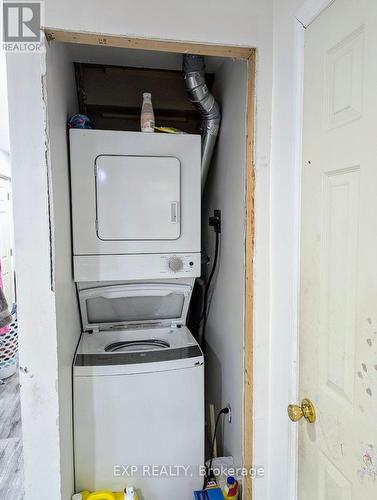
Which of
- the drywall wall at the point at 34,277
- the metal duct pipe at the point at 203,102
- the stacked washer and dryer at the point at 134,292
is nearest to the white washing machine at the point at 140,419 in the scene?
the stacked washer and dryer at the point at 134,292

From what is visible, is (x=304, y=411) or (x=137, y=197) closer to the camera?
(x=304, y=411)

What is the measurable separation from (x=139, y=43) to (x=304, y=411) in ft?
4.44

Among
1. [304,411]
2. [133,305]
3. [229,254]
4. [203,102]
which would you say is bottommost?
[304,411]

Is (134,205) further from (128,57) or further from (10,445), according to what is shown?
(10,445)

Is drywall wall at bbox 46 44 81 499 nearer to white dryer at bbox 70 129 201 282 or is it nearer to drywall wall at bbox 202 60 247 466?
white dryer at bbox 70 129 201 282

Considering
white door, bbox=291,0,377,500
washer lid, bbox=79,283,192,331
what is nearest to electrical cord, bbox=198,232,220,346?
washer lid, bbox=79,283,192,331

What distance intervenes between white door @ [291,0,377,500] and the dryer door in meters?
0.87

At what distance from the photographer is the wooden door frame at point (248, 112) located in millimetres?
1118

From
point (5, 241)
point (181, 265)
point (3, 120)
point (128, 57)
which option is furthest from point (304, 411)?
point (5, 241)

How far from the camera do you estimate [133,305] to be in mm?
1992

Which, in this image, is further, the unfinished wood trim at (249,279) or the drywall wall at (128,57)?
the drywall wall at (128,57)

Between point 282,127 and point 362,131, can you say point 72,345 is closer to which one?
point 282,127

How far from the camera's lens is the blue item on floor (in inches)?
60.7

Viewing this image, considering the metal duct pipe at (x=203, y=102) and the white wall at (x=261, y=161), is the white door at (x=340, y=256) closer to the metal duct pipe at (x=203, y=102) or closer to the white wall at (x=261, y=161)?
the white wall at (x=261, y=161)
